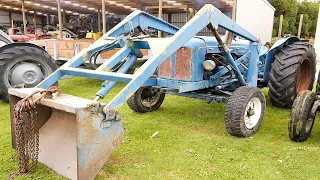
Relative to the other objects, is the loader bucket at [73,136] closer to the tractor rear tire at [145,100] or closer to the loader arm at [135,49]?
the loader arm at [135,49]

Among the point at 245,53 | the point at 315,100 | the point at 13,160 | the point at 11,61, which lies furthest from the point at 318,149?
the point at 11,61

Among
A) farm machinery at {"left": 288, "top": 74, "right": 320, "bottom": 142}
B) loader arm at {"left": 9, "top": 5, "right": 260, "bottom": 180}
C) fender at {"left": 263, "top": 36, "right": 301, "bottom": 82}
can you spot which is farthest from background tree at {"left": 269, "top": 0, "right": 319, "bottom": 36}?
loader arm at {"left": 9, "top": 5, "right": 260, "bottom": 180}

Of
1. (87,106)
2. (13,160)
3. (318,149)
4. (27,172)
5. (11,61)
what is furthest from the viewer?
(11,61)

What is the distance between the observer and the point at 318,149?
3.13m

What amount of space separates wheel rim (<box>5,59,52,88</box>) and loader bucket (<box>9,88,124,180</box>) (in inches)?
94.3

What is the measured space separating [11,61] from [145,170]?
3.25 m

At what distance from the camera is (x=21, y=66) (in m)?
4.96

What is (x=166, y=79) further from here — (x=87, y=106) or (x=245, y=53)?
(x=87, y=106)

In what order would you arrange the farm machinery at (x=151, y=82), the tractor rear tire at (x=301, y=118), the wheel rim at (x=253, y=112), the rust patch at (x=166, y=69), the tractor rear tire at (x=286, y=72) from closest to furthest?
the farm machinery at (x=151, y=82) < the tractor rear tire at (x=301, y=118) < the wheel rim at (x=253, y=112) < the rust patch at (x=166, y=69) < the tractor rear tire at (x=286, y=72)

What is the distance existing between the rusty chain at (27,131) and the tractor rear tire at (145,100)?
73.1 inches

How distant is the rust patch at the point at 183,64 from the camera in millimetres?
3699

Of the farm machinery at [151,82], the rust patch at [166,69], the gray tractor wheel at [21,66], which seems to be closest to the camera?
the farm machinery at [151,82]

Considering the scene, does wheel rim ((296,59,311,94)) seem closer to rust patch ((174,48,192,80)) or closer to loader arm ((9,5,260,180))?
loader arm ((9,5,260,180))

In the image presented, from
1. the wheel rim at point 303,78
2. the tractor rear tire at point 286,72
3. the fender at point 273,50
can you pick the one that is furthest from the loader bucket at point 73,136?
the wheel rim at point 303,78
